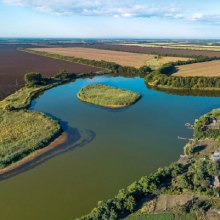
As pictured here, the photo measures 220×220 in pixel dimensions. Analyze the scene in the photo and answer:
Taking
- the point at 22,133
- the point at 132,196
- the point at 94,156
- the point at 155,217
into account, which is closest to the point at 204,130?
the point at 94,156

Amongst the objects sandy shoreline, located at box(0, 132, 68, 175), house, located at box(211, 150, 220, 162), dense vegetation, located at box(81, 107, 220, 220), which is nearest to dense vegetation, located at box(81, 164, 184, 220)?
dense vegetation, located at box(81, 107, 220, 220)

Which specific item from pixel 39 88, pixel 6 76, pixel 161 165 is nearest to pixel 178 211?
pixel 161 165

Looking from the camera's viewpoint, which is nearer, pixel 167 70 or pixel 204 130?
pixel 204 130

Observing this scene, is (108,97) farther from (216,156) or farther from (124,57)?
(124,57)

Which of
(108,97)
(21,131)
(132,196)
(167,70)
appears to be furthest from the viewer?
(167,70)

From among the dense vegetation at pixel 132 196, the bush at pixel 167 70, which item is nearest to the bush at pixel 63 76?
the bush at pixel 167 70

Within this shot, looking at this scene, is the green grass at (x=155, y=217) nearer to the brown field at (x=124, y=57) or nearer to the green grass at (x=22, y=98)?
the green grass at (x=22, y=98)
